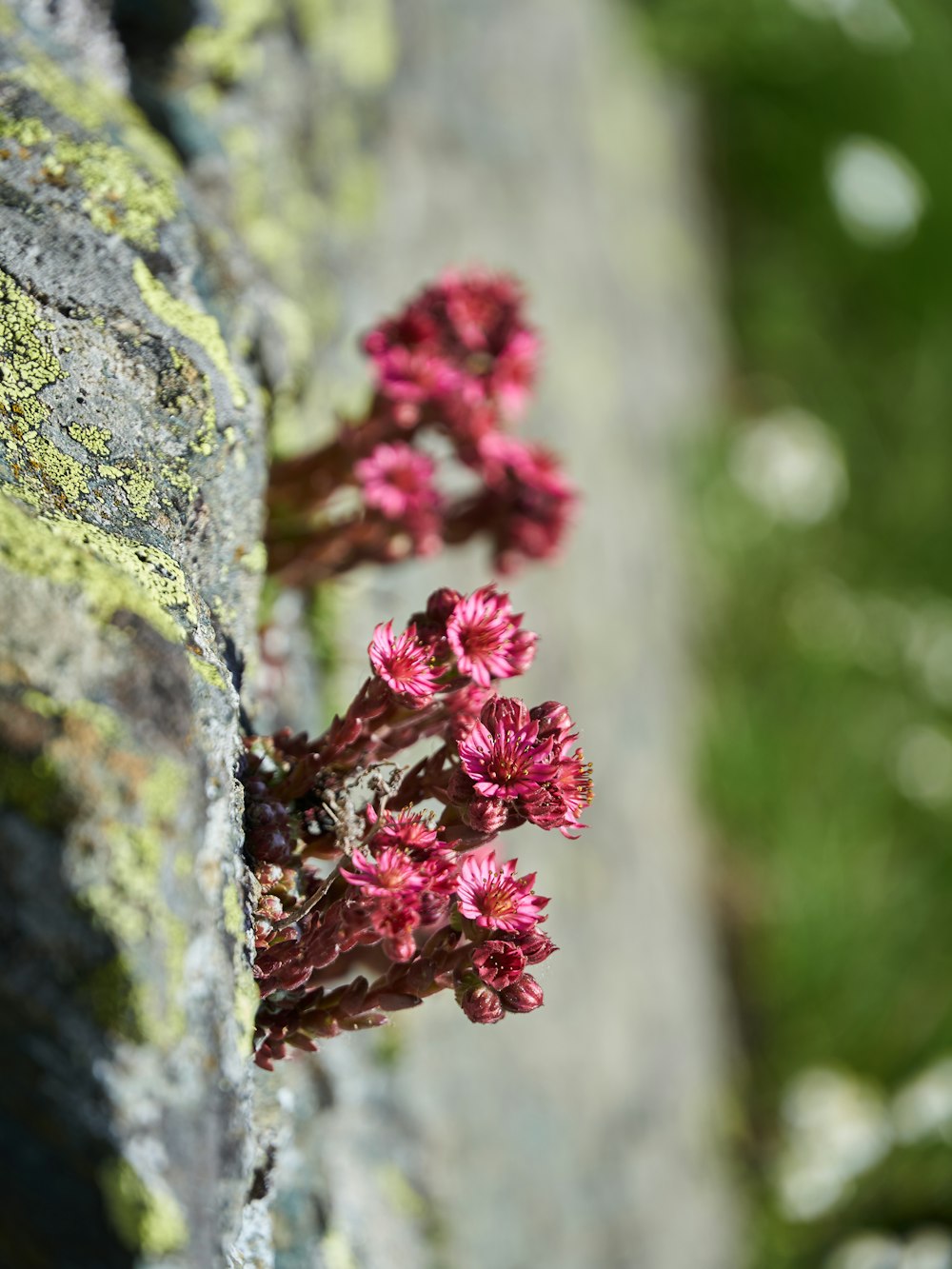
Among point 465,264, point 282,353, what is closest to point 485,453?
point 282,353

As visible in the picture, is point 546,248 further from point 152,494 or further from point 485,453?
point 152,494

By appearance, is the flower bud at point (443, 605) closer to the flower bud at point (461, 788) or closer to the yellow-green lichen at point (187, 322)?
the flower bud at point (461, 788)

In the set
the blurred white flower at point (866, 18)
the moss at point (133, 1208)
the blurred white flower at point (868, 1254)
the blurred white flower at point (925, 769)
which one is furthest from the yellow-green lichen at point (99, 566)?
the blurred white flower at point (866, 18)

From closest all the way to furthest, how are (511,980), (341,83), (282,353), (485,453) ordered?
1. (511,980)
2. (282,353)
3. (485,453)
4. (341,83)

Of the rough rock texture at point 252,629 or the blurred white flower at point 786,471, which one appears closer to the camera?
the rough rock texture at point 252,629

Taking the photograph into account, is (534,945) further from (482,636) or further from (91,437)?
(91,437)

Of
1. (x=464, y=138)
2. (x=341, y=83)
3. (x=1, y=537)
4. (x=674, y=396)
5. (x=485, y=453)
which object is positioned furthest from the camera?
(x=674, y=396)

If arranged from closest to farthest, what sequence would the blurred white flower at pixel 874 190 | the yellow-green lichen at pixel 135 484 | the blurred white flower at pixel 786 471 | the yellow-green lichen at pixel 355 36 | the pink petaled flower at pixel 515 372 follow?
the yellow-green lichen at pixel 135 484 < the pink petaled flower at pixel 515 372 < the yellow-green lichen at pixel 355 36 < the blurred white flower at pixel 874 190 < the blurred white flower at pixel 786 471
